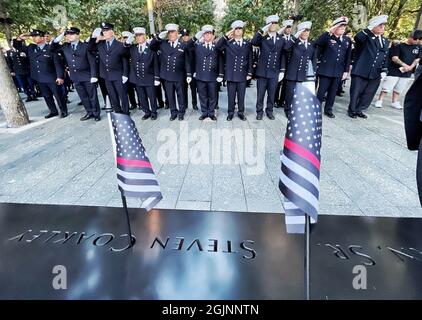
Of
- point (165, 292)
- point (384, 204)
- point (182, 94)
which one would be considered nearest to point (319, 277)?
point (165, 292)

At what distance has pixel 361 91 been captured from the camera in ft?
20.2

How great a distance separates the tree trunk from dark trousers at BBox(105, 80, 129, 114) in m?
2.01

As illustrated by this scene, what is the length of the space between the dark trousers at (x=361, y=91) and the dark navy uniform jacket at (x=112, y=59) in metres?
5.17

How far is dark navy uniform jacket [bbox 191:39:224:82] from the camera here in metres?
5.72

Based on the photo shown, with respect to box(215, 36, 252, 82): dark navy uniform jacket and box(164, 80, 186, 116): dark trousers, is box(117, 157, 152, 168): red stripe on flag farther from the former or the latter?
box(164, 80, 186, 116): dark trousers

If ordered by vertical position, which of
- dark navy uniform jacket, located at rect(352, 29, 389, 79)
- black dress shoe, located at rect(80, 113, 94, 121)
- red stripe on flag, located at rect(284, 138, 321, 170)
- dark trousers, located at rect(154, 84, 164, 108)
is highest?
dark navy uniform jacket, located at rect(352, 29, 389, 79)

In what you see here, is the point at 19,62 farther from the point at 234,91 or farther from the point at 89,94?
the point at 234,91

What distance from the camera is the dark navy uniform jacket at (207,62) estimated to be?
5.72 meters

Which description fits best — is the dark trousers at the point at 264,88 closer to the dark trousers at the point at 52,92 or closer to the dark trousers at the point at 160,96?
the dark trousers at the point at 160,96

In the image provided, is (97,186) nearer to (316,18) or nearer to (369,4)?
(316,18)

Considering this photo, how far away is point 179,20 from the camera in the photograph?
22.5 meters

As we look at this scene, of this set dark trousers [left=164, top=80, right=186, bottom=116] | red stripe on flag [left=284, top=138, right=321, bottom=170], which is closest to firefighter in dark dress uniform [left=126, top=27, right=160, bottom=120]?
dark trousers [left=164, top=80, right=186, bottom=116]

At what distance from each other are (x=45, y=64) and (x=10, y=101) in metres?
1.15

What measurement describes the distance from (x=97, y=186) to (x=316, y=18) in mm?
16704
